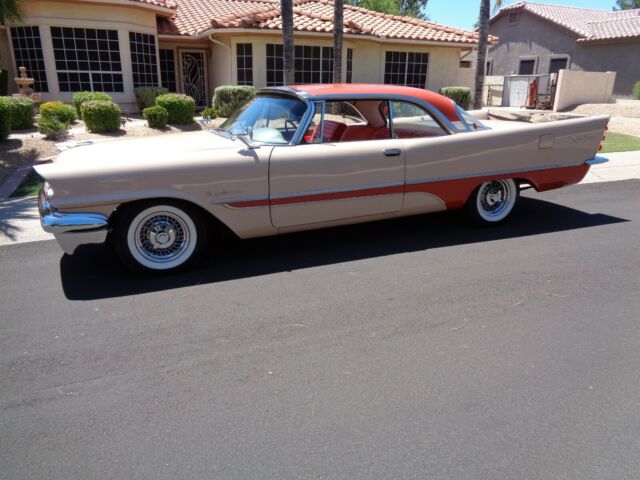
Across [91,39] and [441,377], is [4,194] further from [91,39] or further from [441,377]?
[91,39]

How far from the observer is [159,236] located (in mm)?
4543

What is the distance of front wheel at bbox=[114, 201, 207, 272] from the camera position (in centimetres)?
440

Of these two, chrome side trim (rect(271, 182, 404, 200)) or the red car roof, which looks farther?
the red car roof

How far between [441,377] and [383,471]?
87 centimetres

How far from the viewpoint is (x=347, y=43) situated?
63.0 feet

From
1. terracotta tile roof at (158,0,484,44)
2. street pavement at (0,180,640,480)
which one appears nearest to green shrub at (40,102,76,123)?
terracotta tile roof at (158,0,484,44)

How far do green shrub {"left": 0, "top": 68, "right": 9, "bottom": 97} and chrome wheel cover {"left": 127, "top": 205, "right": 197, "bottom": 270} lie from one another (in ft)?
46.9

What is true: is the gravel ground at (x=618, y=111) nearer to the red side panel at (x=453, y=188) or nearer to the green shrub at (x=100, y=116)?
the red side panel at (x=453, y=188)

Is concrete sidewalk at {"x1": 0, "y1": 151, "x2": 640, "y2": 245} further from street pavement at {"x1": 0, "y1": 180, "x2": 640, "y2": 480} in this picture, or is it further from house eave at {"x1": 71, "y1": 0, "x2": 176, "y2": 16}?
house eave at {"x1": 71, "y1": 0, "x2": 176, "y2": 16}

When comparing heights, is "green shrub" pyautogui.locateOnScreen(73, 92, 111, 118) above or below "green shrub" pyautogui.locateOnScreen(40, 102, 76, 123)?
above

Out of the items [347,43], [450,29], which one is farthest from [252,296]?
[450,29]

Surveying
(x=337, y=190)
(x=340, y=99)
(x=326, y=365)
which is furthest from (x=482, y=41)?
(x=326, y=365)

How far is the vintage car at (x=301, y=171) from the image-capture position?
14.0ft


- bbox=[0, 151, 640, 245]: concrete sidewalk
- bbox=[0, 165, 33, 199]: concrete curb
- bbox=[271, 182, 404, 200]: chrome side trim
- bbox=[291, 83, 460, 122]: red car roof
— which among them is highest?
bbox=[291, 83, 460, 122]: red car roof
